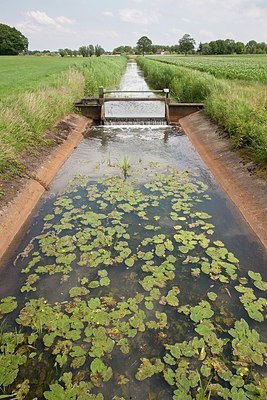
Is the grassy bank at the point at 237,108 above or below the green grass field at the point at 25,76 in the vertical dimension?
below

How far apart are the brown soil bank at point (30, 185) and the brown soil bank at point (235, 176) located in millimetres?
4498

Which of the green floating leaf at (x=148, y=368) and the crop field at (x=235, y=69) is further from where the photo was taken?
the crop field at (x=235, y=69)

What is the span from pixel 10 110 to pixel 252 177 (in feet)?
23.6

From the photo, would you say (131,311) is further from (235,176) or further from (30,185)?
(235,176)

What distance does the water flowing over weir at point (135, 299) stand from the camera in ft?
10.6

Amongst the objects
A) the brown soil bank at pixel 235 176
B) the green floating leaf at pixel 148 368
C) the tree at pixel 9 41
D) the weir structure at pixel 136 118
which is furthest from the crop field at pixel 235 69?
the tree at pixel 9 41

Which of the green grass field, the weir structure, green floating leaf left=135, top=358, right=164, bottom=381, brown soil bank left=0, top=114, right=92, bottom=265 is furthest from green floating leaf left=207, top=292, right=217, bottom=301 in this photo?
the green grass field

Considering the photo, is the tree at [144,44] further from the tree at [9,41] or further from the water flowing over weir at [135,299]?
the water flowing over weir at [135,299]

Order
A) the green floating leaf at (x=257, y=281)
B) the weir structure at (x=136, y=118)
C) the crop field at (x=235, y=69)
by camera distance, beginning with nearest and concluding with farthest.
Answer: the green floating leaf at (x=257, y=281), the weir structure at (x=136, y=118), the crop field at (x=235, y=69)

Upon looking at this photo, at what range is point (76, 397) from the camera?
300cm

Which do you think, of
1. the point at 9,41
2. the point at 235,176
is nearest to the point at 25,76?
the point at 235,176

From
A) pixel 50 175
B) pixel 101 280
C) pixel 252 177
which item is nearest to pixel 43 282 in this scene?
pixel 101 280

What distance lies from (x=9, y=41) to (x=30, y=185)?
8898cm

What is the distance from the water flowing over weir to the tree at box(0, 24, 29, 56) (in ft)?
289
